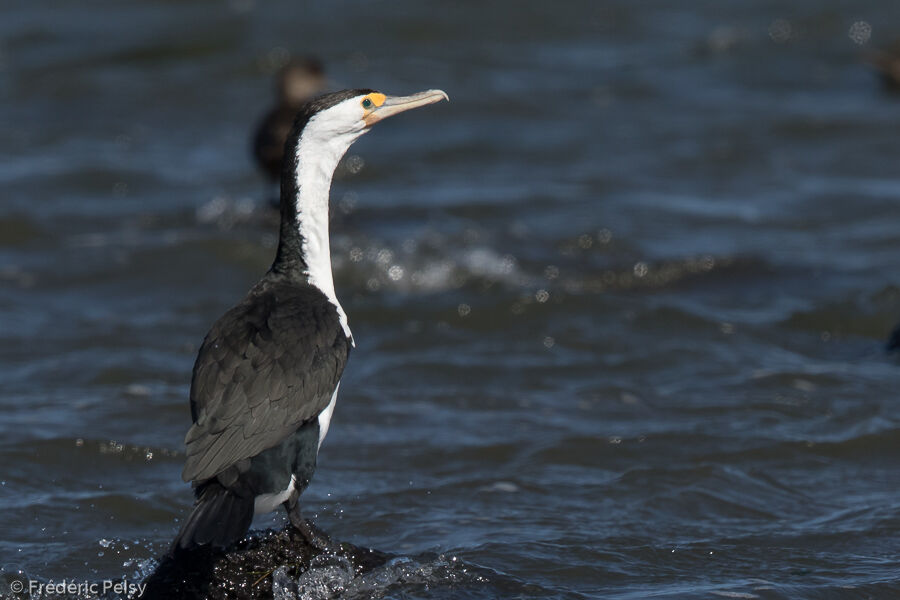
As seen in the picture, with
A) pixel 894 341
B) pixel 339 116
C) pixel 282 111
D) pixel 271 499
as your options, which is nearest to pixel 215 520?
pixel 271 499

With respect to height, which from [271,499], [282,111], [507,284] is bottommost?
[507,284]

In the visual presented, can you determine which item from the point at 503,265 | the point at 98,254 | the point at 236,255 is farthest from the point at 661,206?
the point at 98,254

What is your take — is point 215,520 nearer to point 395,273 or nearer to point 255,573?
point 255,573

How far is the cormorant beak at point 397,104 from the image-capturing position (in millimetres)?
5629

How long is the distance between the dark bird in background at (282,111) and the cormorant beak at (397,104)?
558cm

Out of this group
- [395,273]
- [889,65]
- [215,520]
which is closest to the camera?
[215,520]

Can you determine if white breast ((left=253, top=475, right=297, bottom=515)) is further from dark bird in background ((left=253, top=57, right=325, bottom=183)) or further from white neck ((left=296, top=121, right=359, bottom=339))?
dark bird in background ((left=253, top=57, right=325, bottom=183))

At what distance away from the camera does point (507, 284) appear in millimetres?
9844

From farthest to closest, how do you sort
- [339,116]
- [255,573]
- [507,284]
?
[507,284] → [339,116] → [255,573]

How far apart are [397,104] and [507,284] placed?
4.26 m

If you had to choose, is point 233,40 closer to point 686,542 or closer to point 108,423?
point 108,423

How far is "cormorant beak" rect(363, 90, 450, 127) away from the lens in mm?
5629

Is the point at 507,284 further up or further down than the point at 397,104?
further down

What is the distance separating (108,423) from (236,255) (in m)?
3.36
